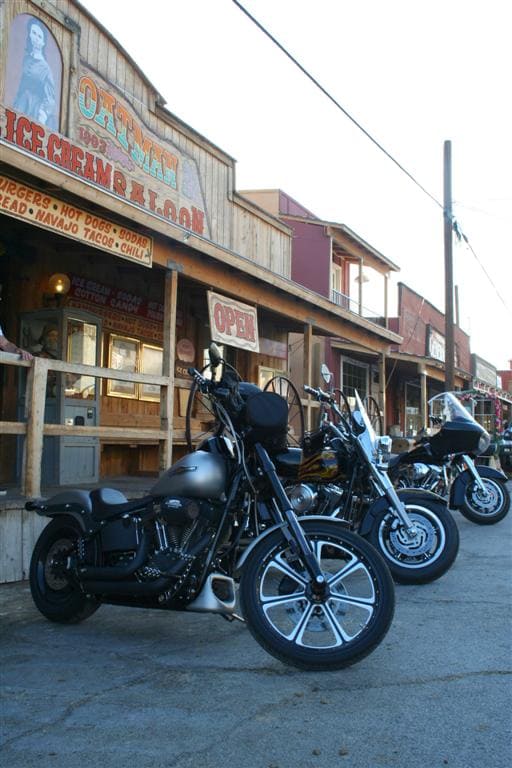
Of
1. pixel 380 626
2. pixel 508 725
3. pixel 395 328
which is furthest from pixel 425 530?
pixel 395 328

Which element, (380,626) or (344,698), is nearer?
(344,698)

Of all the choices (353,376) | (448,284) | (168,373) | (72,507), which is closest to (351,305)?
(353,376)

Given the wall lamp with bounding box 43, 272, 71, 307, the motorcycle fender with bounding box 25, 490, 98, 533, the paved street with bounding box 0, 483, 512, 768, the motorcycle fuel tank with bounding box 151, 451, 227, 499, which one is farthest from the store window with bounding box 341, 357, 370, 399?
the motorcycle fuel tank with bounding box 151, 451, 227, 499

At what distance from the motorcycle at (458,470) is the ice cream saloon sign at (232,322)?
8.79ft

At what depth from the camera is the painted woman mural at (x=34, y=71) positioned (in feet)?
25.4

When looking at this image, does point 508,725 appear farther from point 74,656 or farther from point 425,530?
point 425,530

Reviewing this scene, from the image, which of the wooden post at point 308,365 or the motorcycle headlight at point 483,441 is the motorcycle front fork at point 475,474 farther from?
the wooden post at point 308,365

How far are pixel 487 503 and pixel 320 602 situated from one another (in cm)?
591

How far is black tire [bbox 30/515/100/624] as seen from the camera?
425 cm

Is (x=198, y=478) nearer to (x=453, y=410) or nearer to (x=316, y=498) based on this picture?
(x=316, y=498)

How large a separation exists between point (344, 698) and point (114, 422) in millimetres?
7578

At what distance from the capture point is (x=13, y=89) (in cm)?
775

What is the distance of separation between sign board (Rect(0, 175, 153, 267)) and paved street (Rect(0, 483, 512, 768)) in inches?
132

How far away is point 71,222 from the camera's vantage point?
6484mm
